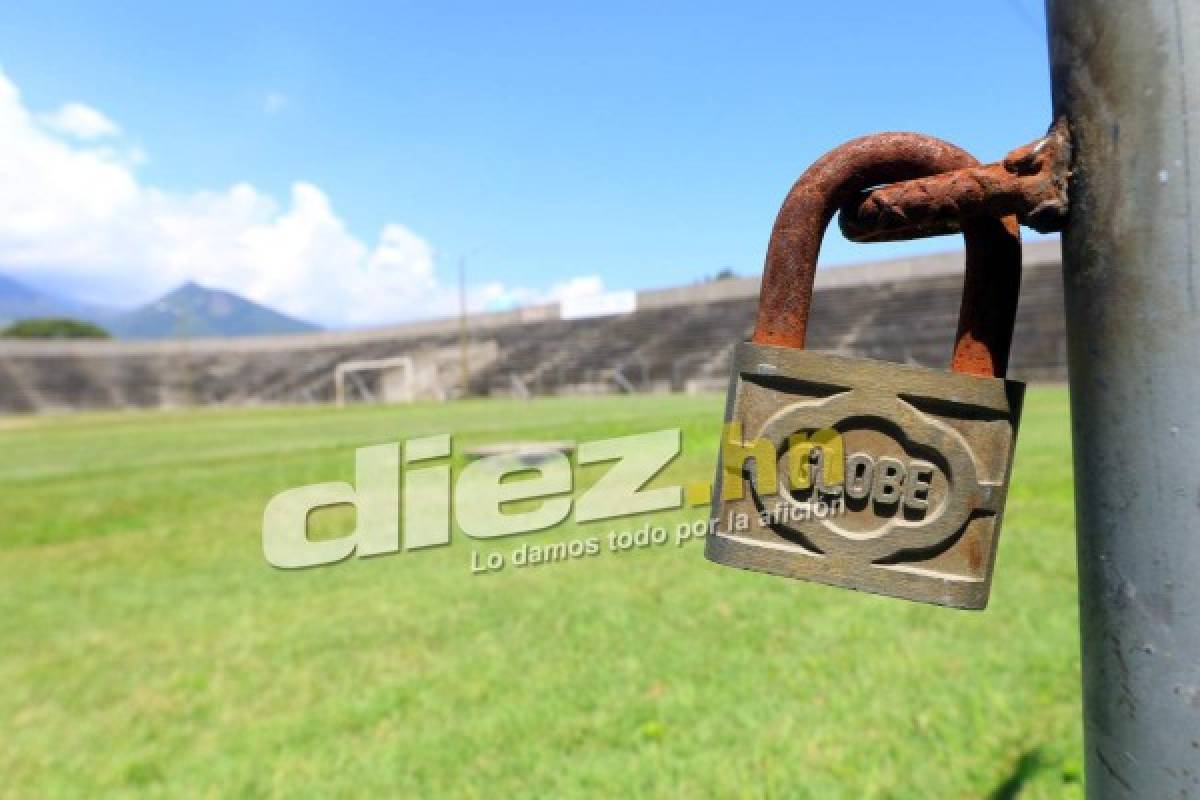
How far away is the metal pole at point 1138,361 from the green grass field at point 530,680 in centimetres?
178

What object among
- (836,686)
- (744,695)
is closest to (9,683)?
(744,695)

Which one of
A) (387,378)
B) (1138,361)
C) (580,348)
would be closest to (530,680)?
(1138,361)

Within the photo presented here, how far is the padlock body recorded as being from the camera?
30.9 inches

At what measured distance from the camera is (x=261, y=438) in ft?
51.4

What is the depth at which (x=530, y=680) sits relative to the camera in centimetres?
306

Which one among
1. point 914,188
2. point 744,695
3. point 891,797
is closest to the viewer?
point 914,188

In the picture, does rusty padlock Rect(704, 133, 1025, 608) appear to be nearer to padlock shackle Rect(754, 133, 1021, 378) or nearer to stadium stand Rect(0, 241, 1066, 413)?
padlock shackle Rect(754, 133, 1021, 378)

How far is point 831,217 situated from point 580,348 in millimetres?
33822

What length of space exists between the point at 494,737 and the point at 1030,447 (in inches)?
283

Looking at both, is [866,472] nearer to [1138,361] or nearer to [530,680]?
[1138,361]

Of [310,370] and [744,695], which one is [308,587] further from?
[310,370]

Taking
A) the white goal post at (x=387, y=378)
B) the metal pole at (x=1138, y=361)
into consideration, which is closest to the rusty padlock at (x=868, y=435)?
the metal pole at (x=1138, y=361)

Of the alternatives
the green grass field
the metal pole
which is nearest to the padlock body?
the metal pole

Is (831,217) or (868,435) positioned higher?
(831,217)
